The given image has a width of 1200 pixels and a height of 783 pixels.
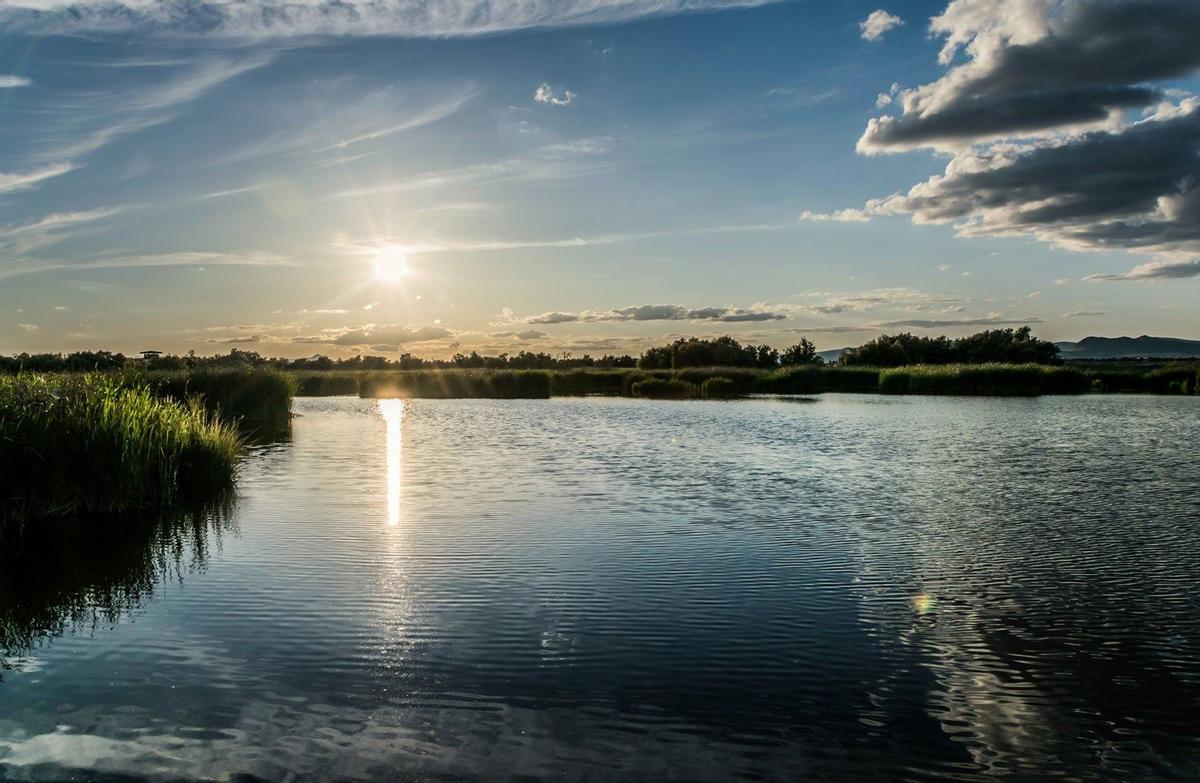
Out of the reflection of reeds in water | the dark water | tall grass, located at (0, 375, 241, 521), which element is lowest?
the reflection of reeds in water

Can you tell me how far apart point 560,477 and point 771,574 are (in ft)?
32.4

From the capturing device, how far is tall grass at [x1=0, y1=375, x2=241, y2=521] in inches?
567

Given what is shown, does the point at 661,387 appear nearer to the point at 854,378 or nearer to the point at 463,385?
the point at 463,385

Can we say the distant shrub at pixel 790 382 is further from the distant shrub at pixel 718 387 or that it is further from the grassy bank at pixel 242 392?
the grassy bank at pixel 242 392

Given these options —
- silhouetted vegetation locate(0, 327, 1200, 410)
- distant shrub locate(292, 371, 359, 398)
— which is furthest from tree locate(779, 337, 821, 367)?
distant shrub locate(292, 371, 359, 398)

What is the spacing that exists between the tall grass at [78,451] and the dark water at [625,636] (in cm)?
171

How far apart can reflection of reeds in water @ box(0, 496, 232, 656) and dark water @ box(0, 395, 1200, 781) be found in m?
0.07

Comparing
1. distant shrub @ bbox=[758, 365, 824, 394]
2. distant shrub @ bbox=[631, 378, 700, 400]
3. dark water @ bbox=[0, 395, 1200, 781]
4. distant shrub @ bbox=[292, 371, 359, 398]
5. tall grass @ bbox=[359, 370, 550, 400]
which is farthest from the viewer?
distant shrub @ bbox=[292, 371, 359, 398]

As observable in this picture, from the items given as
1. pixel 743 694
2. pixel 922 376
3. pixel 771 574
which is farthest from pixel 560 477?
pixel 922 376

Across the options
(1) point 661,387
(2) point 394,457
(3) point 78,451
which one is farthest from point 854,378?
(3) point 78,451

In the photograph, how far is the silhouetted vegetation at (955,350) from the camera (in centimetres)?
9406

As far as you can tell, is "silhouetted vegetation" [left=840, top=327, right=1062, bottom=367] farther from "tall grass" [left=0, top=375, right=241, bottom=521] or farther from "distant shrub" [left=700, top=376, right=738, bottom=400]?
"tall grass" [left=0, top=375, right=241, bottom=521]

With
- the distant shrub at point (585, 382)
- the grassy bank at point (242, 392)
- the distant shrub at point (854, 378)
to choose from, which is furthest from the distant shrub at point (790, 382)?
the grassy bank at point (242, 392)

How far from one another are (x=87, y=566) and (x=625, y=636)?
7.63 m
